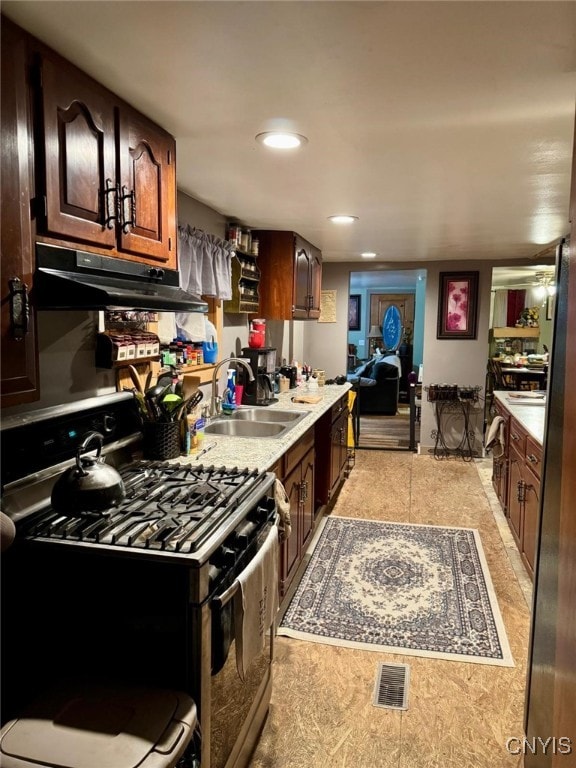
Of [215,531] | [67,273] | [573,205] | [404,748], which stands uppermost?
[573,205]

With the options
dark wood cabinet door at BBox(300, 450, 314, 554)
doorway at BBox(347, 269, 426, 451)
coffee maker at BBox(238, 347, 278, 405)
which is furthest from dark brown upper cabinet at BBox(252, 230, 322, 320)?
doorway at BBox(347, 269, 426, 451)

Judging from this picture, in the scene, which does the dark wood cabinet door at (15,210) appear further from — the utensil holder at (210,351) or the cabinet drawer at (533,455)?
the cabinet drawer at (533,455)

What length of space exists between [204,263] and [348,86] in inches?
67.4

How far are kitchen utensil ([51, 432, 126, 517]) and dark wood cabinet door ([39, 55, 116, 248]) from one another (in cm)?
64

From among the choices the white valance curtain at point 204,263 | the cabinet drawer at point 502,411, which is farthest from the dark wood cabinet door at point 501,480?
the white valance curtain at point 204,263

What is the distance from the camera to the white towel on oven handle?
4.83ft

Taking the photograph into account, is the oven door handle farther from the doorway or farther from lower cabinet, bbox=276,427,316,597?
the doorway

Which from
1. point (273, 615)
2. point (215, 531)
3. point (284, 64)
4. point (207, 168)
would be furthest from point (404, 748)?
point (207, 168)

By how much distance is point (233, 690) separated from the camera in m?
1.59

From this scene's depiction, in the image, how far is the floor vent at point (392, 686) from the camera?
6.89ft

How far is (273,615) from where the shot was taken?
1.87 m

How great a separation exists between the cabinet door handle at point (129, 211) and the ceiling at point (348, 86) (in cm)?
29

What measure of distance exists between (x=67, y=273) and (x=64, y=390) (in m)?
0.61

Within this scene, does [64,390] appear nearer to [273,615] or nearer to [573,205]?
[273,615]
